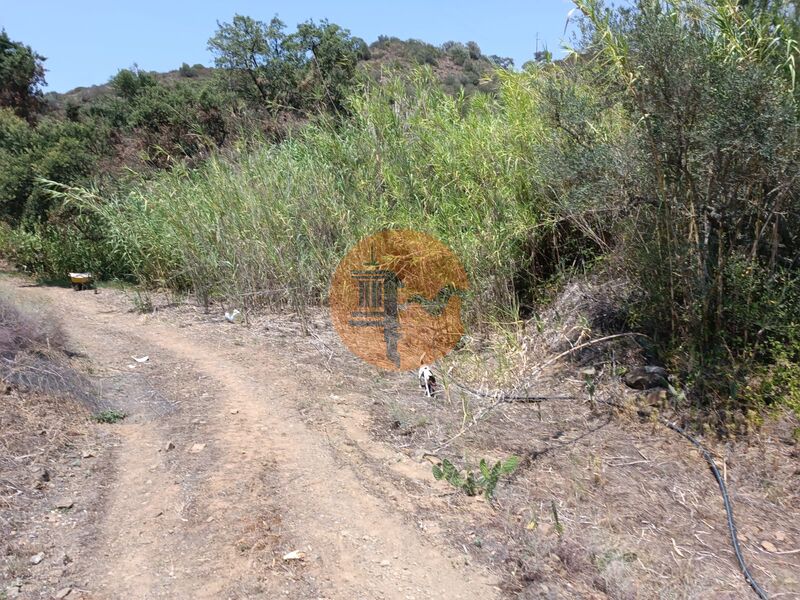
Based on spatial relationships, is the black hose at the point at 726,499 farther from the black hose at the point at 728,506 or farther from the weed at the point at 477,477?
the weed at the point at 477,477

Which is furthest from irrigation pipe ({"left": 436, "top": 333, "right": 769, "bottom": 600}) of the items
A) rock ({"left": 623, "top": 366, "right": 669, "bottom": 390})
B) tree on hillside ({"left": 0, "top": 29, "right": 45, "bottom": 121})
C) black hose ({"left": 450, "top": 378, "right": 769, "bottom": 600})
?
tree on hillside ({"left": 0, "top": 29, "right": 45, "bottom": 121})

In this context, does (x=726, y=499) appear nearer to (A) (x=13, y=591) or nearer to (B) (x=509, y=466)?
(B) (x=509, y=466)

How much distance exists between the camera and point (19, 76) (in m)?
16.4

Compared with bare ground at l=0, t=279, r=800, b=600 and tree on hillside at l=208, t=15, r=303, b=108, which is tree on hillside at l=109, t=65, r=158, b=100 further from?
bare ground at l=0, t=279, r=800, b=600

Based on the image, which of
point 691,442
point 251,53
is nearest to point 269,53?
point 251,53

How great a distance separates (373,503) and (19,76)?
1718cm

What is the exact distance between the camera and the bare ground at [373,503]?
9.34 feet

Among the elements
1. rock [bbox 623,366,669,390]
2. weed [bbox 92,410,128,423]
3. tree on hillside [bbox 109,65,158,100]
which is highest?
tree on hillside [bbox 109,65,158,100]

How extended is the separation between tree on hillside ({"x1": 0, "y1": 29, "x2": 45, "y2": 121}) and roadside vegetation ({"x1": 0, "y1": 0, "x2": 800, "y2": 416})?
7705 millimetres

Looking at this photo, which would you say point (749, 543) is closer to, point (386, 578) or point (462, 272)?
point (386, 578)

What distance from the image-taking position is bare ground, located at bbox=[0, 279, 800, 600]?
285 centimetres

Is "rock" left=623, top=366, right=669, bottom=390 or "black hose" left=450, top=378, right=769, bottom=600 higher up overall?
"rock" left=623, top=366, right=669, bottom=390

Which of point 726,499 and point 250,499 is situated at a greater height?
point 250,499

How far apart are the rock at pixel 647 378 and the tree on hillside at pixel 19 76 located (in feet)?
52.8
